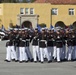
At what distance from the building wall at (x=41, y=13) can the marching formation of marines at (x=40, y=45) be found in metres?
53.3

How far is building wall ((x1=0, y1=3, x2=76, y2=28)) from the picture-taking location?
74562 millimetres

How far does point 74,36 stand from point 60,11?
2191 inches

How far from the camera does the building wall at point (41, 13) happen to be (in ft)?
245

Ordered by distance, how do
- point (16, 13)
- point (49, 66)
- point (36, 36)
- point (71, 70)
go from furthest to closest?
1. point (16, 13)
2. point (36, 36)
3. point (49, 66)
4. point (71, 70)

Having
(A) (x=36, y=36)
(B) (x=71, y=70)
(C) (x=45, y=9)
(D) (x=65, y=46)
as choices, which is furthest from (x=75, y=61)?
(C) (x=45, y=9)

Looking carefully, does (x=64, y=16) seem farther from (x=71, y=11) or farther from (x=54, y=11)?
(x=54, y=11)

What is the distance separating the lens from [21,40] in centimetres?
2055

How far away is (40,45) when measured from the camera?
66.3 ft

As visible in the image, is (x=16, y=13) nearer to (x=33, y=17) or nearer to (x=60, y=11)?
(x=33, y=17)

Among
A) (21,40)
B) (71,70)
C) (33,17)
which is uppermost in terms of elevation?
(33,17)

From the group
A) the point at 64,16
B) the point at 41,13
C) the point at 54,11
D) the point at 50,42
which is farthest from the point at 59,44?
the point at 54,11

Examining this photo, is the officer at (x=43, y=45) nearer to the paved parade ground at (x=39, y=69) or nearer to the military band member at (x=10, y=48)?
the paved parade ground at (x=39, y=69)

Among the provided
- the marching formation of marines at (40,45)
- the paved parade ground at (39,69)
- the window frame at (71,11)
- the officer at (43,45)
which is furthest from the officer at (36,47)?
the window frame at (71,11)

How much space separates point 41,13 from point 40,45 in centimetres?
5545
